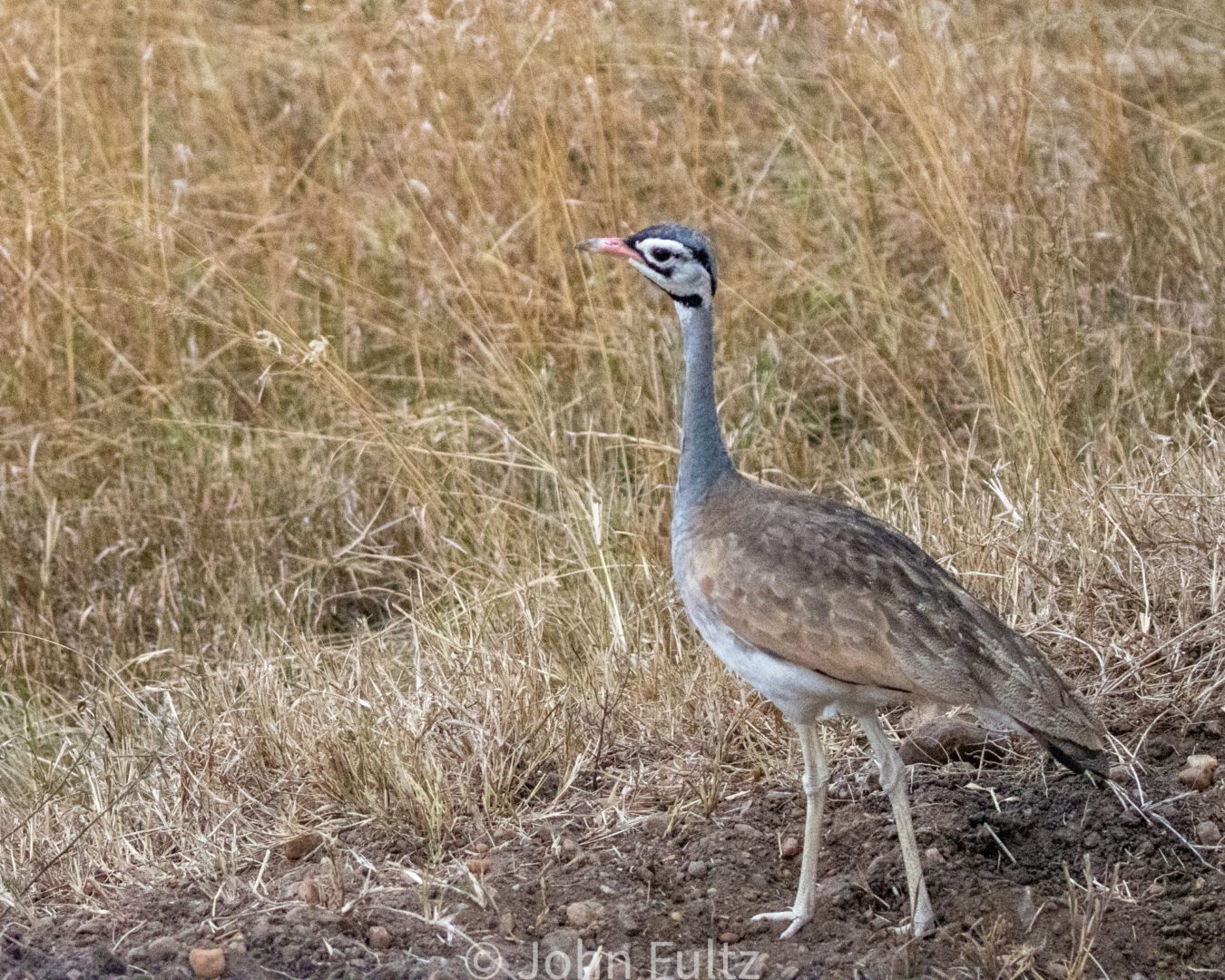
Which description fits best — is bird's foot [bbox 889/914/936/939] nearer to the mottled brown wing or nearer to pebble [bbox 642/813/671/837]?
the mottled brown wing

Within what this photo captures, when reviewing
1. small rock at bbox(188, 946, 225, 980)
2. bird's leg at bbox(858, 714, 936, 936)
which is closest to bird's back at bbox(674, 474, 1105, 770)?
bird's leg at bbox(858, 714, 936, 936)

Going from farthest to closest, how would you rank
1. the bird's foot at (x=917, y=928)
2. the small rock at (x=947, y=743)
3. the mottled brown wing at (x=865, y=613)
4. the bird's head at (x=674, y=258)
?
the small rock at (x=947, y=743)
the bird's head at (x=674, y=258)
the bird's foot at (x=917, y=928)
the mottled brown wing at (x=865, y=613)

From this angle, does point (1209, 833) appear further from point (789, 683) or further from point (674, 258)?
point (674, 258)

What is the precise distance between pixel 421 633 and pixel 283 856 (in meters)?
1.03

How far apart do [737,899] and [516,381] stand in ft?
6.61

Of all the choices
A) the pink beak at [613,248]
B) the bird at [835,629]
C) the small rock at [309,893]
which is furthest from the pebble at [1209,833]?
the small rock at [309,893]

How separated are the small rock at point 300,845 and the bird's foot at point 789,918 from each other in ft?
3.05

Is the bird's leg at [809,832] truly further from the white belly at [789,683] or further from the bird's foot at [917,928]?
the bird's foot at [917,928]

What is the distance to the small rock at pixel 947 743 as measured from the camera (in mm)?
3775

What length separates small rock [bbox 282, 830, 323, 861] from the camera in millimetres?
Answer: 3621

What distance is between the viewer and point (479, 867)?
345 centimetres

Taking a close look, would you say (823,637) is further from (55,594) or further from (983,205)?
(55,594)

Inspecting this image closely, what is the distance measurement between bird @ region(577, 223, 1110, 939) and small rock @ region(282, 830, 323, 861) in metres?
0.93

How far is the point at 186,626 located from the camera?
16.2 ft
